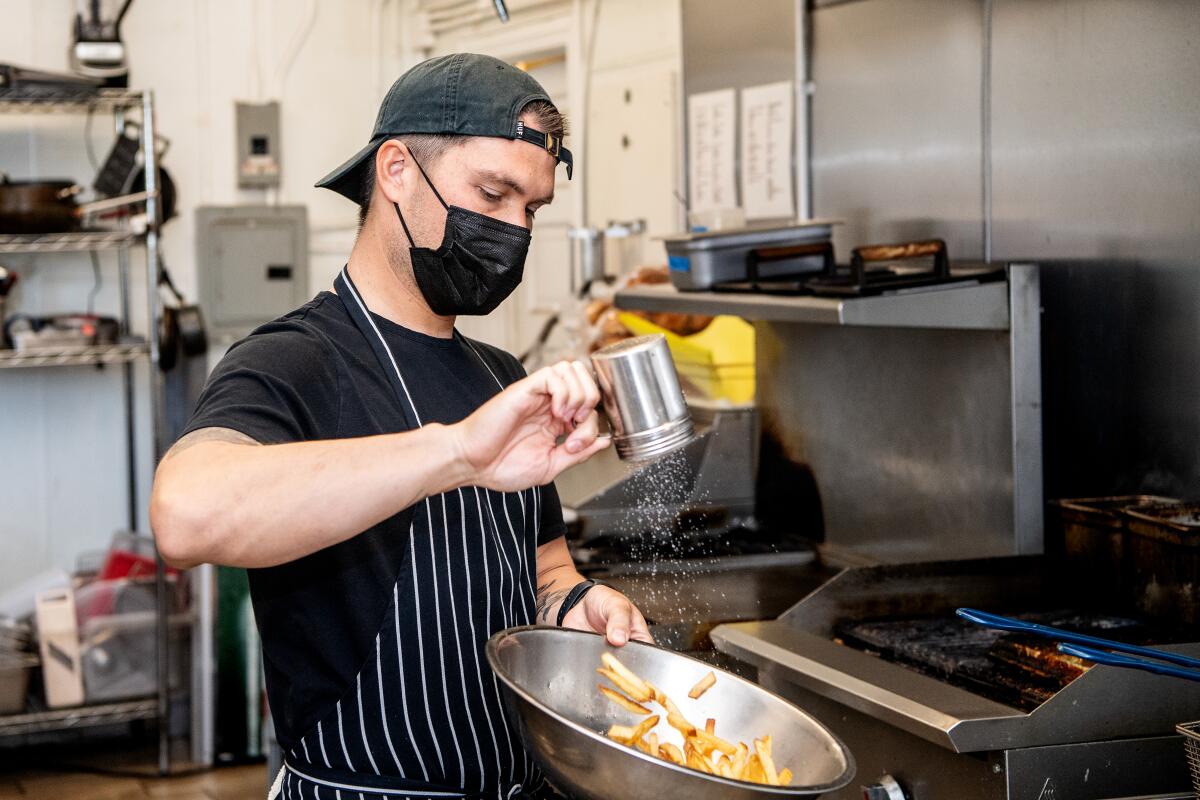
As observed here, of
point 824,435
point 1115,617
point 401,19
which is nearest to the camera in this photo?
point 1115,617

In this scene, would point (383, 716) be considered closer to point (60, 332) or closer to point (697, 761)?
point (697, 761)

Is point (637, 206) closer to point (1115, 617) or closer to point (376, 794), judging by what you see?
point (1115, 617)

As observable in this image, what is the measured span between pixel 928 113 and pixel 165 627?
11.4 ft

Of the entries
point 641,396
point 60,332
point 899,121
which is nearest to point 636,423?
point 641,396

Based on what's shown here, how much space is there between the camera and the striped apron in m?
1.64

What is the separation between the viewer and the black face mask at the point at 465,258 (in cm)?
170

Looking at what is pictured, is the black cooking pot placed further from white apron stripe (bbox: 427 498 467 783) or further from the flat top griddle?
white apron stripe (bbox: 427 498 467 783)

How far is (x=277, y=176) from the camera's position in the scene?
19.6 ft

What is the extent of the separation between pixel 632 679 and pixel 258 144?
489 centimetres

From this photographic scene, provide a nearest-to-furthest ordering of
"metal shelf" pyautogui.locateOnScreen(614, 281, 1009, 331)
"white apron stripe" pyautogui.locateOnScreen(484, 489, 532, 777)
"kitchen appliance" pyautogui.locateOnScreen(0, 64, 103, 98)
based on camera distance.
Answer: "white apron stripe" pyautogui.locateOnScreen(484, 489, 532, 777), "metal shelf" pyautogui.locateOnScreen(614, 281, 1009, 331), "kitchen appliance" pyautogui.locateOnScreen(0, 64, 103, 98)

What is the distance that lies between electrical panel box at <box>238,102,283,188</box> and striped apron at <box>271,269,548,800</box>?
4.38 meters

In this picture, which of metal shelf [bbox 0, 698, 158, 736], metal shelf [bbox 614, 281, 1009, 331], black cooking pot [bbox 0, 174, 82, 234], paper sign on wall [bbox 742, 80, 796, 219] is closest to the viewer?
metal shelf [bbox 614, 281, 1009, 331]

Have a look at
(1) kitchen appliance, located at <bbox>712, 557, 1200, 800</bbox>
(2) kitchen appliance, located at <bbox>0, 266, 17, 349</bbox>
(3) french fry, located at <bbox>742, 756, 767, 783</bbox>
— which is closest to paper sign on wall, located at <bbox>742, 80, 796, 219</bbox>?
(1) kitchen appliance, located at <bbox>712, 557, 1200, 800</bbox>

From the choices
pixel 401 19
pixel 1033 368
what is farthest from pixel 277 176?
pixel 1033 368
